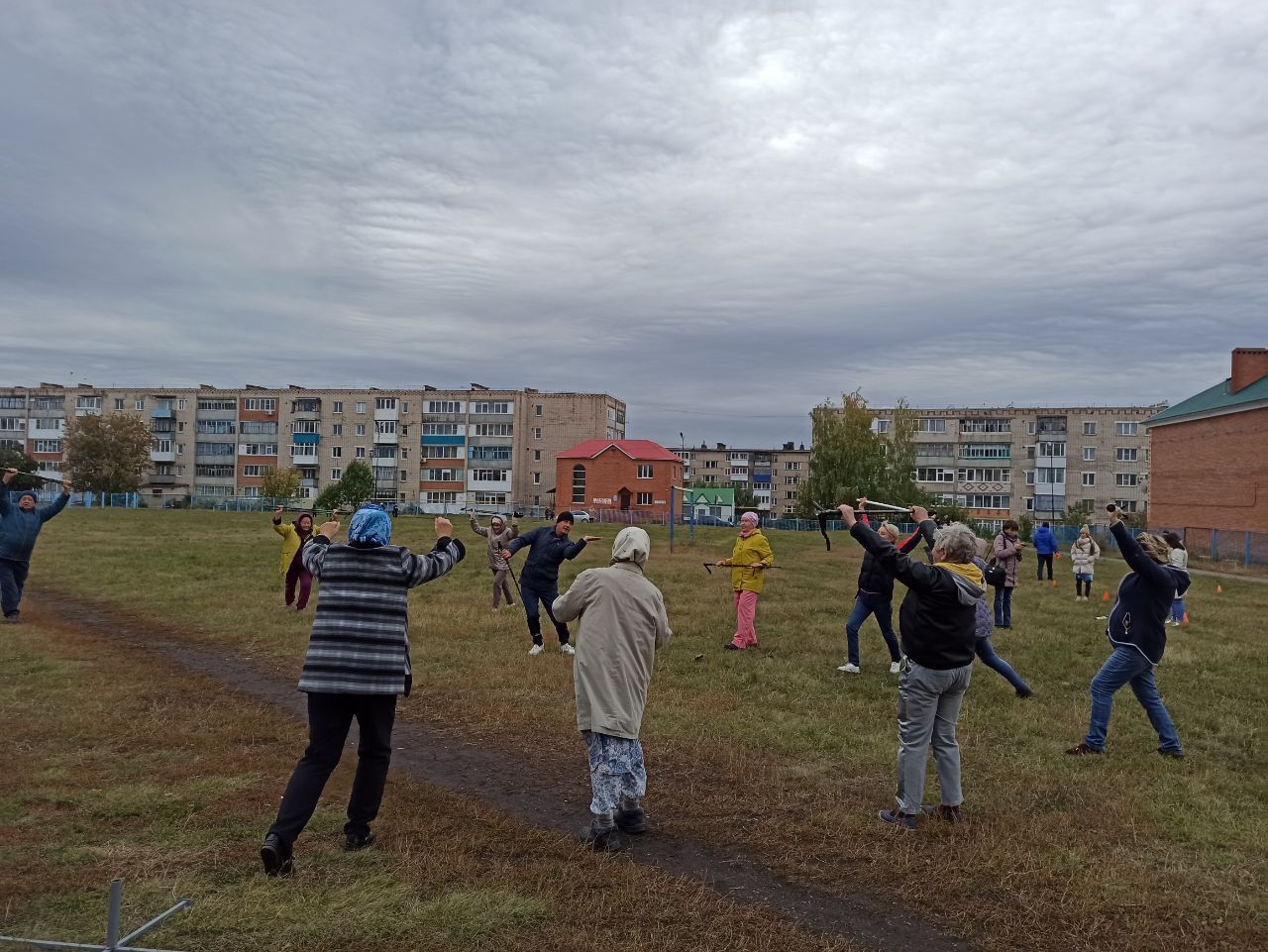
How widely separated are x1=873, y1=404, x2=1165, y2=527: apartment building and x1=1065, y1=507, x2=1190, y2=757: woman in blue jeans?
84.7 meters

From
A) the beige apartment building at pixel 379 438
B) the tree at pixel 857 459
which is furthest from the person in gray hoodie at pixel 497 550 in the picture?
the beige apartment building at pixel 379 438

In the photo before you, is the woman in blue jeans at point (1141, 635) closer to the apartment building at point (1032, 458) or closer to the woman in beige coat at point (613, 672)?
the woman in beige coat at point (613, 672)

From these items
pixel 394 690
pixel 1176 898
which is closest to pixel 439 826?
pixel 394 690

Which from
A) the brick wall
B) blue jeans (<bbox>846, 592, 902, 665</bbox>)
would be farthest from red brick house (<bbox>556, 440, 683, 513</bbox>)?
blue jeans (<bbox>846, 592, 902, 665</bbox>)

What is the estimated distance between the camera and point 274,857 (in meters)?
5.05

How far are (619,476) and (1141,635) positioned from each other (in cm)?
7501

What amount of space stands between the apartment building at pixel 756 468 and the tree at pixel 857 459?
5833cm

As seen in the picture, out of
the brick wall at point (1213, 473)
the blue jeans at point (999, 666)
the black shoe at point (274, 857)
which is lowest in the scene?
the black shoe at point (274, 857)

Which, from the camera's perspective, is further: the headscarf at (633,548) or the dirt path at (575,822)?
the headscarf at (633,548)

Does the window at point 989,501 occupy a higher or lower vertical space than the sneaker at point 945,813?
higher

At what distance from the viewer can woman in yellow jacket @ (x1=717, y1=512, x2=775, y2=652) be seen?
1276 centimetres

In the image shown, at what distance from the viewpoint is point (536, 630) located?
12914mm

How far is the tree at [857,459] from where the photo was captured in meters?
76.3

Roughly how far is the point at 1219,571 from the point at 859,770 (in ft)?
116
